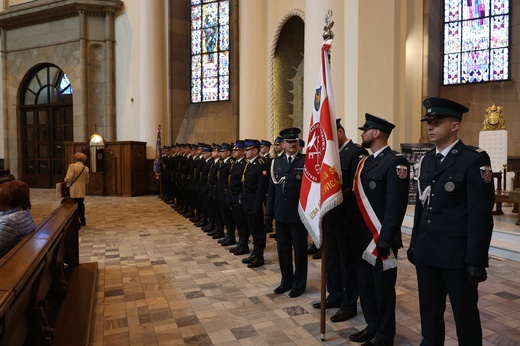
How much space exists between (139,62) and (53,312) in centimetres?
1273

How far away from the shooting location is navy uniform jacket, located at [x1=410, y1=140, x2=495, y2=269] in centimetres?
199

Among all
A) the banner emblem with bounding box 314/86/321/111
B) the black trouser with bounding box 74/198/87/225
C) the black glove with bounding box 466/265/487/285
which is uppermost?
the banner emblem with bounding box 314/86/321/111

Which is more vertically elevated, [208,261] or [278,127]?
[278,127]

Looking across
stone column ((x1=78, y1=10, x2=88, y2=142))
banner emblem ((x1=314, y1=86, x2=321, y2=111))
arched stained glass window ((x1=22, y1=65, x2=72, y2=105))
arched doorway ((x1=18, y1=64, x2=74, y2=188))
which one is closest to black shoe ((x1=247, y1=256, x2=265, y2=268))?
banner emblem ((x1=314, y1=86, x2=321, y2=111))

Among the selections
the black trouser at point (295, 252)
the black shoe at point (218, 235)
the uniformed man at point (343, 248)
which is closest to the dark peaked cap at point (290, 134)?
the uniformed man at point (343, 248)

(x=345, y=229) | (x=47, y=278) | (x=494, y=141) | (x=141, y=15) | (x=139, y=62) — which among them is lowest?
(x=47, y=278)

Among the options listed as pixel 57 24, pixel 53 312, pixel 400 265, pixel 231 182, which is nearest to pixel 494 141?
pixel 400 265

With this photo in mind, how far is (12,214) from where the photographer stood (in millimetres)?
2891

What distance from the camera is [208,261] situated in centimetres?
504

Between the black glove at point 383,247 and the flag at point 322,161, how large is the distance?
43 cm

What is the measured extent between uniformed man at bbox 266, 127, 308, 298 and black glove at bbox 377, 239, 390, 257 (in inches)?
50.1

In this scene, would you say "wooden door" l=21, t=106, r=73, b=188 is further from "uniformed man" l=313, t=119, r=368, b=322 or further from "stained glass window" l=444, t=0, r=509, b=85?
"uniformed man" l=313, t=119, r=368, b=322

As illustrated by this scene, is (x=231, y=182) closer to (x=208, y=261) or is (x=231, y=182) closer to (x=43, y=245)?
(x=208, y=261)

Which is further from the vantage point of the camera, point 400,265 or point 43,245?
point 400,265
